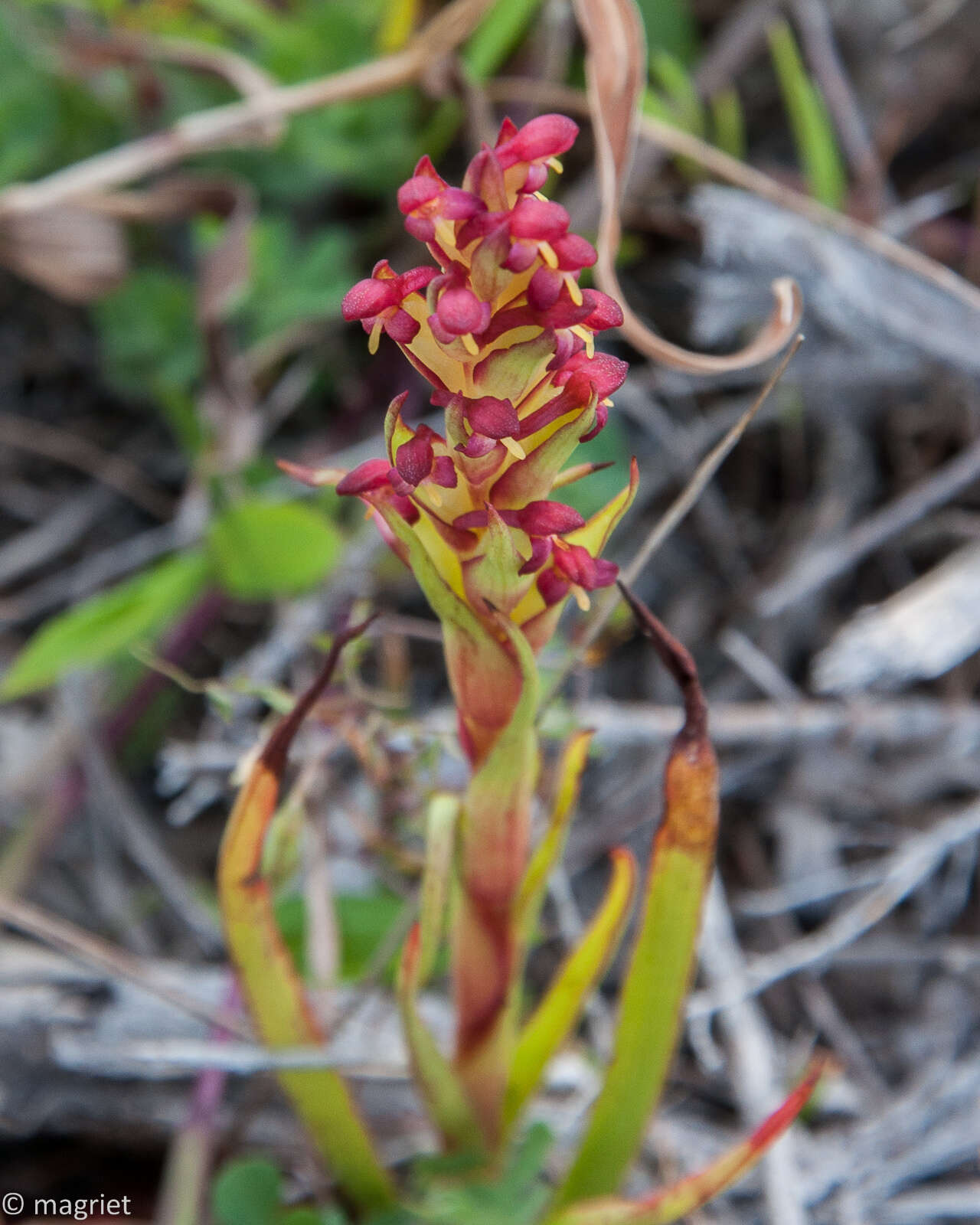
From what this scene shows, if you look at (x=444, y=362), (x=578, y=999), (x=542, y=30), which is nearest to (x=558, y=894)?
(x=578, y=999)

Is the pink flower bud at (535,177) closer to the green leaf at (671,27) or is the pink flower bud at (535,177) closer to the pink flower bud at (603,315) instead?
the pink flower bud at (603,315)

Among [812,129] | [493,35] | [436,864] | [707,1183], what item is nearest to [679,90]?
[812,129]

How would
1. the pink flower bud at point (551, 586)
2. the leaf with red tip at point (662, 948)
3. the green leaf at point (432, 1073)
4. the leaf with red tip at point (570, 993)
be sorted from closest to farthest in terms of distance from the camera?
the pink flower bud at point (551, 586)
the leaf with red tip at point (662, 948)
the green leaf at point (432, 1073)
the leaf with red tip at point (570, 993)

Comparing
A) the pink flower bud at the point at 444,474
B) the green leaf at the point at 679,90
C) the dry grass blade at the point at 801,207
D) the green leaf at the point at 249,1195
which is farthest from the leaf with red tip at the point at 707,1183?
the green leaf at the point at 679,90

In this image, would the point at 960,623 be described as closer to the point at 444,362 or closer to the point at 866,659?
the point at 866,659

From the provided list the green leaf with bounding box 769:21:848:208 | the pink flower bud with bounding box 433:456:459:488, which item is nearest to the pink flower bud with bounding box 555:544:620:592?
the pink flower bud with bounding box 433:456:459:488

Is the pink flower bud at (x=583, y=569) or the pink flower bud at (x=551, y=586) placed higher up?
the pink flower bud at (x=551, y=586)
